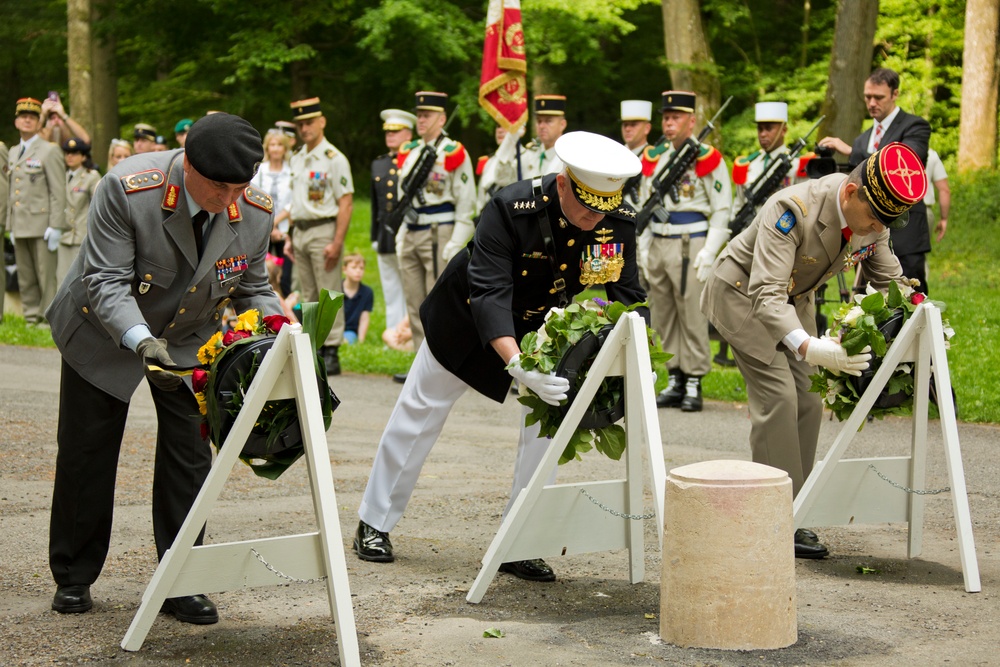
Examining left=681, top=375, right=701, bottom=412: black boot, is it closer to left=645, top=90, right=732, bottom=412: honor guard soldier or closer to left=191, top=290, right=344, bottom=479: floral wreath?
left=645, top=90, right=732, bottom=412: honor guard soldier

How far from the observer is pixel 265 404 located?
4.46 metres

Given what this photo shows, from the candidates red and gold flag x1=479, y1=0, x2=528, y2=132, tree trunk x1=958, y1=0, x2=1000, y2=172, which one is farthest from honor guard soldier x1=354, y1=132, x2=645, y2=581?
tree trunk x1=958, y1=0, x2=1000, y2=172

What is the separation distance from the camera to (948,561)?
5.98 m

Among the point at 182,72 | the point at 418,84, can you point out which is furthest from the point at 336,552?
the point at 182,72

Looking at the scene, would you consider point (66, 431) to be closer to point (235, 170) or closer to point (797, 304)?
point (235, 170)

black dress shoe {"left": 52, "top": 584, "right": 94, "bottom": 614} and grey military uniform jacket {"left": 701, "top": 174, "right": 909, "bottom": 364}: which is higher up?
grey military uniform jacket {"left": 701, "top": 174, "right": 909, "bottom": 364}

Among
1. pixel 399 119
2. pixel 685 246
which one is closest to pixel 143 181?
pixel 685 246

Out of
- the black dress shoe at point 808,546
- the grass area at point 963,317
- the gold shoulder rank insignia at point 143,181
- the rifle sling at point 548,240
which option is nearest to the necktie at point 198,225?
the gold shoulder rank insignia at point 143,181

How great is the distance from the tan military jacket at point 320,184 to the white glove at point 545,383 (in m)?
7.35

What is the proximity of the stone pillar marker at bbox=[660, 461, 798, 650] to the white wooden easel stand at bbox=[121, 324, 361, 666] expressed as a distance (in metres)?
1.18

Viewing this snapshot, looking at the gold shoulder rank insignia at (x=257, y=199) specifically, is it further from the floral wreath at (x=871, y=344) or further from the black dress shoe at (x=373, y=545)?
the floral wreath at (x=871, y=344)

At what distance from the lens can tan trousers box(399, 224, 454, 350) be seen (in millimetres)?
11711

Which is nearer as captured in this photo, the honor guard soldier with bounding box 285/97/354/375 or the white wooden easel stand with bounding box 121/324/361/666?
the white wooden easel stand with bounding box 121/324/361/666

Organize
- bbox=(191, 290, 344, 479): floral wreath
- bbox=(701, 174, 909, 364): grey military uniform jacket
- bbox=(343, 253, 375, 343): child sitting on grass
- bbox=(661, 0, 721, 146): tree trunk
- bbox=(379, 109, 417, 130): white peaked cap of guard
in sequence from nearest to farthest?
bbox=(191, 290, 344, 479): floral wreath → bbox=(701, 174, 909, 364): grey military uniform jacket → bbox=(379, 109, 417, 130): white peaked cap of guard → bbox=(343, 253, 375, 343): child sitting on grass → bbox=(661, 0, 721, 146): tree trunk
